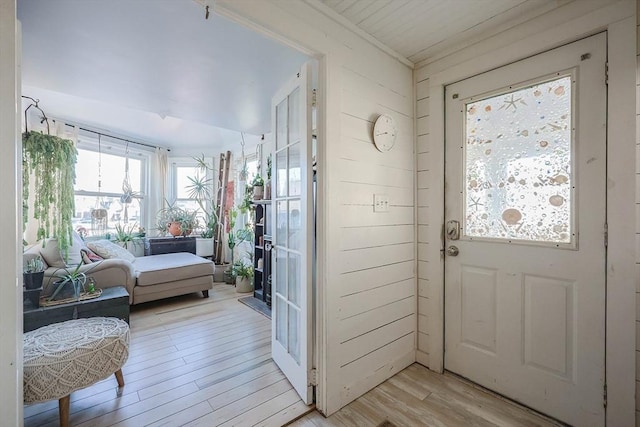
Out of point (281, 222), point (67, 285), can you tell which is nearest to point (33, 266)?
point (67, 285)

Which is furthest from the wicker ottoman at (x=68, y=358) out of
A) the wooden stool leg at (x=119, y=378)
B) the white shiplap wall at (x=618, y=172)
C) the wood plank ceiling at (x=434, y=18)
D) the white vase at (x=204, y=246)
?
the white vase at (x=204, y=246)

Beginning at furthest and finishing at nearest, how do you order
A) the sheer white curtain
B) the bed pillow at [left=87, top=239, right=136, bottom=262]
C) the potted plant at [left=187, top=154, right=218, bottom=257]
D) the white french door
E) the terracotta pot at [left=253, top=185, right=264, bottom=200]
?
the potted plant at [left=187, top=154, right=218, bottom=257], the sheer white curtain, the terracotta pot at [left=253, top=185, right=264, bottom=200], the bed pillow at [left=87, top=239, right=136, bottom=262], the white french door

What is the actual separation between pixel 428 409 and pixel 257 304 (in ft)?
7.90

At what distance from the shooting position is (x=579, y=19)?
145 cm

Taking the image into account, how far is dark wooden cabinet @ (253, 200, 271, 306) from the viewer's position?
3.47m

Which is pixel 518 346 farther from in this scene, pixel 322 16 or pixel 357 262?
pixel 322 16

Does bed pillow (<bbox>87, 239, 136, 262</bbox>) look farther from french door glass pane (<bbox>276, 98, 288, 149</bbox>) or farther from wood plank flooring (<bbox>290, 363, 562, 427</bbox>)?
wood plank flooring (<bbox>290, 363, 562, 427</bbox>)

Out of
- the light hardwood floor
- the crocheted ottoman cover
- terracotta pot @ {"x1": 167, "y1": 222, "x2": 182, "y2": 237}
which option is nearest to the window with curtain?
terracotta pot @ {"x1": 167, "y1": 222, "x2": 182, "y2": 237}

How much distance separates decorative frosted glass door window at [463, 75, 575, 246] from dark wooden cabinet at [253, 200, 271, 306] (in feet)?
7.71

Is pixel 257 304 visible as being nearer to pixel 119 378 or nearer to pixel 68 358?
pixel 119 378

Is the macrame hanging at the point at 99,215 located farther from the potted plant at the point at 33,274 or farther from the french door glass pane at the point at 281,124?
the french door glass pane at the point at 281,124

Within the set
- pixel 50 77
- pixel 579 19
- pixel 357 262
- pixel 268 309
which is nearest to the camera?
pixel 579 19

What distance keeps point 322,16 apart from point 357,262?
1568 millimetres

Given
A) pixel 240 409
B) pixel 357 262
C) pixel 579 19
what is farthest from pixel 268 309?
pixel 579 19
